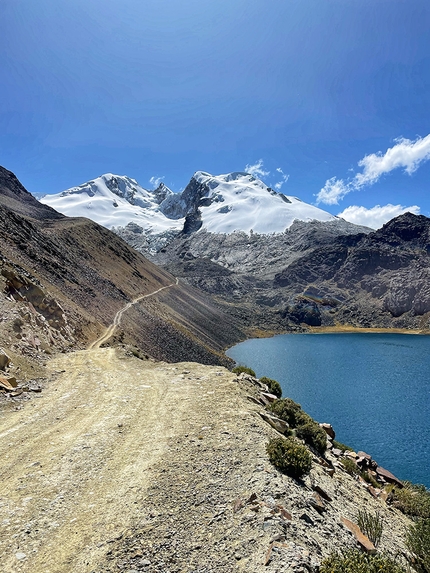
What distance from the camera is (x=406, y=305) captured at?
6905 inches

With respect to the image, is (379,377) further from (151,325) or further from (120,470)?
(120,470)

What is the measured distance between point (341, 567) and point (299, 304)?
185 m

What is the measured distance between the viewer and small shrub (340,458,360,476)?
17775 mm

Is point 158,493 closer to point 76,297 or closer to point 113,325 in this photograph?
point 113,325

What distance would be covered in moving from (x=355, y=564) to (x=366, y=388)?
204 feet

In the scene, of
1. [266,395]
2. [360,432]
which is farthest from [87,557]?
[360,432]

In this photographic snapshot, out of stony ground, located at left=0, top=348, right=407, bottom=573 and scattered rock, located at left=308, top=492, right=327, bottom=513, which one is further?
scattered rock, located at left=308, top=492, right=327, bottom=513

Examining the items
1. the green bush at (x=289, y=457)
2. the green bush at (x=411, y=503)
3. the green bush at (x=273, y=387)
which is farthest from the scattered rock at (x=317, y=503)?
the green bush at (x=273, y=387)

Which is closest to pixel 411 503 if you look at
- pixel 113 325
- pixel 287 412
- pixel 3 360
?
pixel 287 412

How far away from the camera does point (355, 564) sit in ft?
23.5

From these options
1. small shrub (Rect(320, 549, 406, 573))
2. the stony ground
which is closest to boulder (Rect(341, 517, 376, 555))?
the stony ground

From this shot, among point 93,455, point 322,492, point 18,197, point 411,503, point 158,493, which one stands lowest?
point 411,503

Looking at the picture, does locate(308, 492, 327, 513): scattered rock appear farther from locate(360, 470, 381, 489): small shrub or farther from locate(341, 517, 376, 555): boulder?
locate(360, 470, 381, 489): small shrub

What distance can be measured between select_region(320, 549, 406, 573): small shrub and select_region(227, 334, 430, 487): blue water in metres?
28.1
